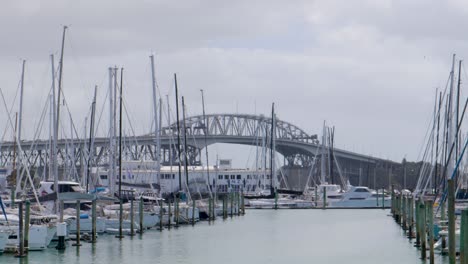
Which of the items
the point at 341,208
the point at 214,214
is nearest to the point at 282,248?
the point at 214,214

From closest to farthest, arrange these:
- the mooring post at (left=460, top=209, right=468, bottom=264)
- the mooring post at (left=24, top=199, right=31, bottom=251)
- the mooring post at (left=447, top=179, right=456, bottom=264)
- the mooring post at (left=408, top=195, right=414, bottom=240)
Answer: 1. the mooring post at (left=460, top=209, right=468, bottom=264)
2. the mooring post at (left=447, top=179, right=456, bottom=264)
3. the mooring post at (left=24, top=199, right=31, bottom=251)
4. the mooring post at (left=408, top=195, right=414, bottom=240)

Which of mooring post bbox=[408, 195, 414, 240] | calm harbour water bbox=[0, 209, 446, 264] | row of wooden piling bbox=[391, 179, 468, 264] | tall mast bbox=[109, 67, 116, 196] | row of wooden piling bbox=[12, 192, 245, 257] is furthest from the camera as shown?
tall mast bbox=[109, 67, 116, 196]

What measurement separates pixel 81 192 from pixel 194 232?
838 centimetres

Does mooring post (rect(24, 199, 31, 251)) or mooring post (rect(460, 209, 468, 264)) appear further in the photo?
mooring post (rect(24, 199, 31, 251))

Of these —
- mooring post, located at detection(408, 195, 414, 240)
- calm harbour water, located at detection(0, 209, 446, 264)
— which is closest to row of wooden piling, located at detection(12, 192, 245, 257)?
calm harbour water, located at detection(0, 209, 446, 264)

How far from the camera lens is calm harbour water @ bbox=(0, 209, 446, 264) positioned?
56.7m

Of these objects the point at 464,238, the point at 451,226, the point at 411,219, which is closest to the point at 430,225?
the point at 451,226

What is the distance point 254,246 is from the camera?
6738 cm

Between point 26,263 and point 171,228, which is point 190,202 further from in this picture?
point 26,263

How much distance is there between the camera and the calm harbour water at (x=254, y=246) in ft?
186

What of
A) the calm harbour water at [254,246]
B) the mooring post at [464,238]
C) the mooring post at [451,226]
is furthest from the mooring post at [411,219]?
the mooring post at [464,238]

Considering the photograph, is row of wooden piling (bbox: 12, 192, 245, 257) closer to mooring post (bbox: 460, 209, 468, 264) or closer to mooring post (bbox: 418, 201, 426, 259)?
mooring post (bbox: 418, 201, 426, 259)

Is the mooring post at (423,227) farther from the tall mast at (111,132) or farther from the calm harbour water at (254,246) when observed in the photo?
the tall mast at (111,132)

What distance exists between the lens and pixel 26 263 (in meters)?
51.0
